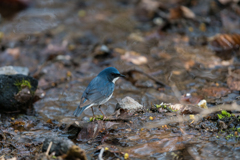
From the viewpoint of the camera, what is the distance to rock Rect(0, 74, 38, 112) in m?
5.53

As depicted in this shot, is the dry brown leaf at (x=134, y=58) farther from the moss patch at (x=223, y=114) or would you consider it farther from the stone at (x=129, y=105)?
the moss patch at (x=223, y=114)

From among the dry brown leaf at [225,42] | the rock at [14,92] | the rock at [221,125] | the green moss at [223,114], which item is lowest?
the rock at [14,92]

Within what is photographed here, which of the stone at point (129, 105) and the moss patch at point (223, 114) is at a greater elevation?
the moss patch at point (223, 114)

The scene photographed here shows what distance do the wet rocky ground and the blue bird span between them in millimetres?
295

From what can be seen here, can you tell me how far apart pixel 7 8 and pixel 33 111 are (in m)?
7.05

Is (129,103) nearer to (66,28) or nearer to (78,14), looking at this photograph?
(66,28)

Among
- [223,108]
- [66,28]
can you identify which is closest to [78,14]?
[66,28]

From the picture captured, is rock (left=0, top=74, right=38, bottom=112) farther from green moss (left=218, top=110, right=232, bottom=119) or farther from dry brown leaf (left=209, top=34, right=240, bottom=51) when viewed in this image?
dry brown leaf (left=209, top=34, right=240, bottom=51)

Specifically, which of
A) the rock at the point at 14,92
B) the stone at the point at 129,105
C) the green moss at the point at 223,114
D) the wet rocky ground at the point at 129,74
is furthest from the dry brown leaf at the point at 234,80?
the rock at the point at 14,92

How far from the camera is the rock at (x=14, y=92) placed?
5531mm

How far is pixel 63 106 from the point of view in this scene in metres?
6.09

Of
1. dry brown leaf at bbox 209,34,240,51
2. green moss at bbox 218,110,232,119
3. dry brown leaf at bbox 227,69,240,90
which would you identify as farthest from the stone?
dry brown leaf at bbox 209,34,240,51

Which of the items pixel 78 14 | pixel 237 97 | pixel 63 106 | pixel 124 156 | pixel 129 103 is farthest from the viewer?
pixel 78 14

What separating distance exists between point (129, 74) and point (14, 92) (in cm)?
288
